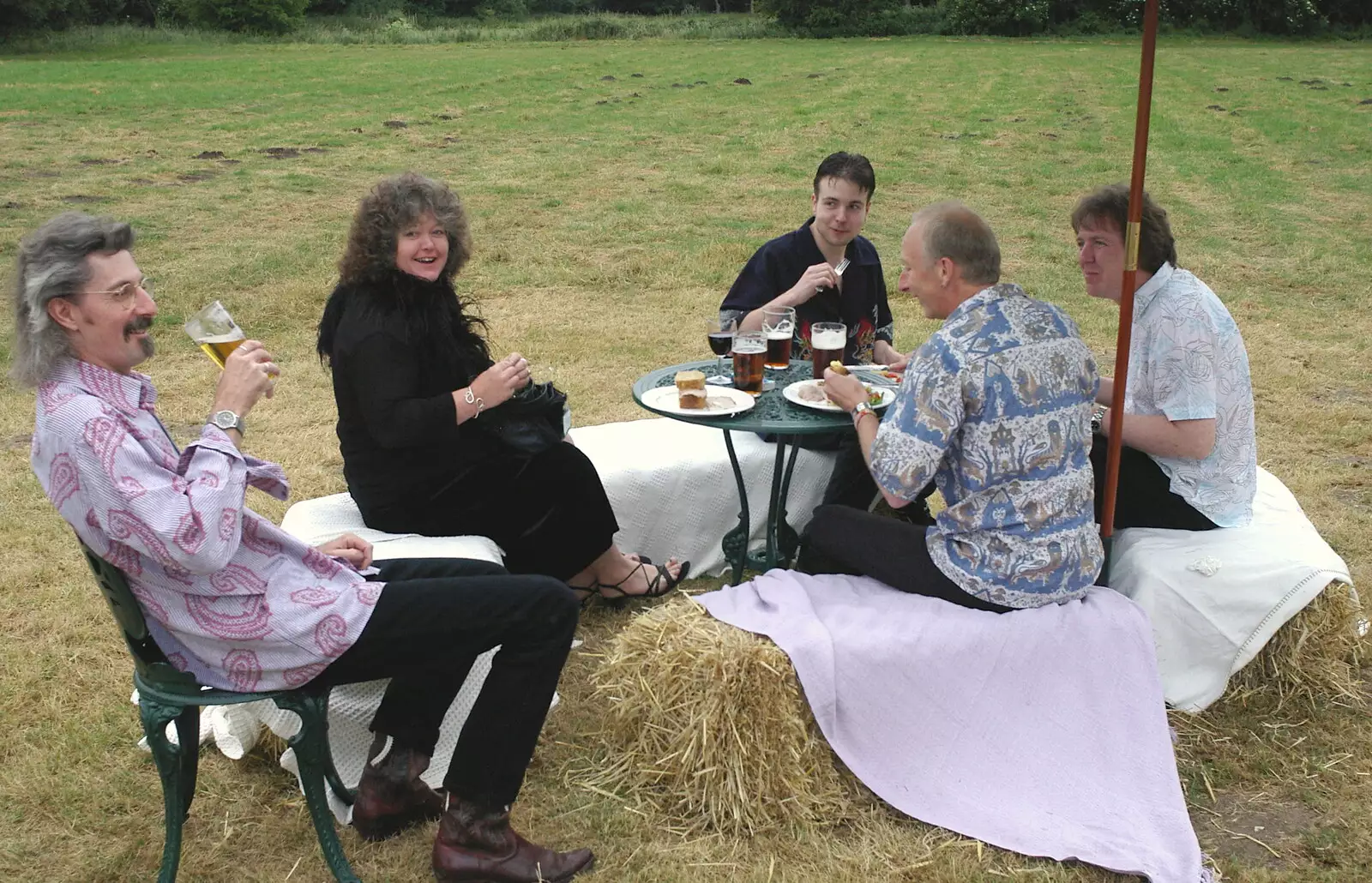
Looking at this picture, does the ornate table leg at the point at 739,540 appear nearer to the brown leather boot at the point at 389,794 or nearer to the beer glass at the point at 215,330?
the brown leather boot at the point at 389,794

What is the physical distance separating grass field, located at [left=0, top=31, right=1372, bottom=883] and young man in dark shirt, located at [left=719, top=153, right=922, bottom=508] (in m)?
1.15

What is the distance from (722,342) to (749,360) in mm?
270

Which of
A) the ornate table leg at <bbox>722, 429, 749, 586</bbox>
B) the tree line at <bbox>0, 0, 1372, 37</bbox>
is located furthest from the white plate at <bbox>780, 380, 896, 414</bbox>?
the tree line at <bbox>0, 0, 1372, 37</bbox>

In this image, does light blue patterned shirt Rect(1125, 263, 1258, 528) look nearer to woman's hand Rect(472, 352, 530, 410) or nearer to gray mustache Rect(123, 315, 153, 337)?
woman's hand Rect(472, 352, 530, 410)

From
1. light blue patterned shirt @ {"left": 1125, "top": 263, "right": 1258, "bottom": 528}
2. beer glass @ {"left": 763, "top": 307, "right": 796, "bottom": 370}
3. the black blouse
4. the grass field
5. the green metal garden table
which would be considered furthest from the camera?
beer glass @ {"left": 763, "top": 307, "right": 796, "bottom": 370}

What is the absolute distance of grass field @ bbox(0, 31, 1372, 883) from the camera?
10.6 feet

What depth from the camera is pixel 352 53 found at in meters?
32.9

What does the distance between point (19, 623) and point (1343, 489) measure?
19.2 feet

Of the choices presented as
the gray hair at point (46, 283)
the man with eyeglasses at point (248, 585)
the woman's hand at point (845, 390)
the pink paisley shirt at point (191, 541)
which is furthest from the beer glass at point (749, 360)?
the gray hair at point (46, 283)

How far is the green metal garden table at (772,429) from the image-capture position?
12.4 ft

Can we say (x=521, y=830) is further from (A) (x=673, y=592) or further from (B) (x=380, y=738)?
(A) (x=673, y=592)

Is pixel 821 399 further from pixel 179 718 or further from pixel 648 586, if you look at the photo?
pixel 179 718

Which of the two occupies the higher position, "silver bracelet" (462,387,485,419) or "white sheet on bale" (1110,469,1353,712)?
"silver bracelet" (462,387,485,419)

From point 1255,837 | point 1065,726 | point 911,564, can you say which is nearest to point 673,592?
point 911,564
